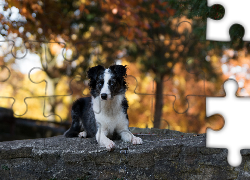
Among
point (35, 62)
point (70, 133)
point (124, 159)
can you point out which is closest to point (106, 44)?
point (35, 62)

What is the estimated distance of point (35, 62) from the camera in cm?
820

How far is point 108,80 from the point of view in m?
4.44

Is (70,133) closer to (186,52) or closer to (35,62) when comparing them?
(35,62)

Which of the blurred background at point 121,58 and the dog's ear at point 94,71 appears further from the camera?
the blurred background at point 121,58

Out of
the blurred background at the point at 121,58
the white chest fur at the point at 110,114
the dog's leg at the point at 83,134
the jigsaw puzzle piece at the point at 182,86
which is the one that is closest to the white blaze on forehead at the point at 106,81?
the white chest fur at the point at 110,114

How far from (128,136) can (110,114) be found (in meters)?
0.47

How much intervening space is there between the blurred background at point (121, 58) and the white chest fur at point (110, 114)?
9.66 ft

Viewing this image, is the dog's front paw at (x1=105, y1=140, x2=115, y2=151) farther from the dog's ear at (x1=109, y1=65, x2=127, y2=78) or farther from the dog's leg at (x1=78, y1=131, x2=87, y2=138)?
the dog's leg at (x1=78, y1=131, x2=87, y2=138)

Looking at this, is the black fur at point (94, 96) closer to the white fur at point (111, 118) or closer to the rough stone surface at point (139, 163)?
the white fur at point (111, 118)

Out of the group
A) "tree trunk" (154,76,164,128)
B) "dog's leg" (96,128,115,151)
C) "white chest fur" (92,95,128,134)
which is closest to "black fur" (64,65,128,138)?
"white chest fur" (92,95,128,134)

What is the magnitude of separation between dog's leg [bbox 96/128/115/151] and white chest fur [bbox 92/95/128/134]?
0.10 meters

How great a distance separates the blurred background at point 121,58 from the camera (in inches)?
312

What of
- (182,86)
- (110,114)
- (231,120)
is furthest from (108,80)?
(182,86)

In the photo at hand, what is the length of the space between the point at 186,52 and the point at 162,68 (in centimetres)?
94
